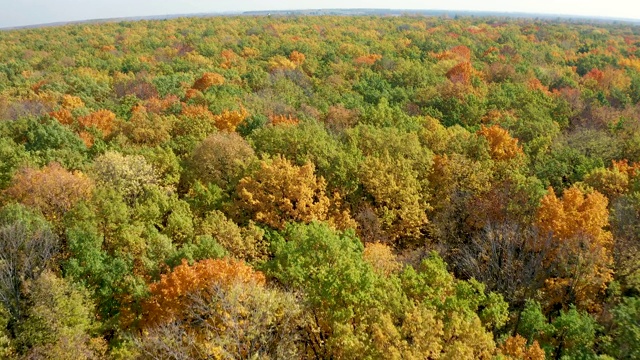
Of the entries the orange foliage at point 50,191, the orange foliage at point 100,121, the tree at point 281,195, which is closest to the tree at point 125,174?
the orange foliage at point 50,191

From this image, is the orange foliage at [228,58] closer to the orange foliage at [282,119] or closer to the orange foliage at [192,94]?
the orange foliage at [192,94]

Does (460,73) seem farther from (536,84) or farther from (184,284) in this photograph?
(184,284)

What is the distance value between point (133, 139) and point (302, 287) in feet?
124

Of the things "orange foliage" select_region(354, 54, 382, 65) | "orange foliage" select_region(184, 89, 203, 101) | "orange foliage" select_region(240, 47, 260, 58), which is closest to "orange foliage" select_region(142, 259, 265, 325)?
"orange foliage" select_region(184, 89, 203, 101)

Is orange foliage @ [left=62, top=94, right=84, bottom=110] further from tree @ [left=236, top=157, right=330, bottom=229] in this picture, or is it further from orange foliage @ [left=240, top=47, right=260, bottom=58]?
orange foliage @ [left=240, top=47, right=260, bottom=58]

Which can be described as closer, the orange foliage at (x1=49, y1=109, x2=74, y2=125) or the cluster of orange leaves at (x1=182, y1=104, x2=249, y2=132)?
the cluster of orange leaves at (x1=182, y1=104, x2=249, y2=132)

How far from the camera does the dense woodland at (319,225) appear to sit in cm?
2466

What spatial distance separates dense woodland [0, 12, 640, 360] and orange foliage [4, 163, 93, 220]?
0.16 meters

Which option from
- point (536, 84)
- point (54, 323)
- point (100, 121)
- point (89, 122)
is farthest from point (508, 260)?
point (536, 84)

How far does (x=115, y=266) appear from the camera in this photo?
2989cm

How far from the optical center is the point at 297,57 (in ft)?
373

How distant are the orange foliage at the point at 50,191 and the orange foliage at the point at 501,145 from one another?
40571 mm

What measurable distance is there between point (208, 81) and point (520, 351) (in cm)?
7368

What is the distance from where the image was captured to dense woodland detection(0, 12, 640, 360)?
24656 millimetres
